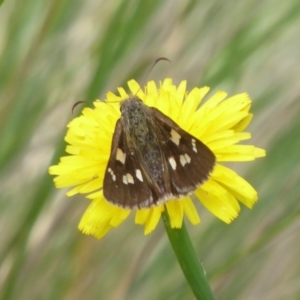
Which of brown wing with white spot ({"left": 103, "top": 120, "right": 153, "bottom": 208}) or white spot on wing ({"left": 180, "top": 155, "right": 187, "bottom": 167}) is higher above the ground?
brown wing with white spot ({"left": 103, "top": 120, "right": 153, "bottom": 208})

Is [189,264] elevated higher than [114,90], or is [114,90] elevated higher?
[114,90]

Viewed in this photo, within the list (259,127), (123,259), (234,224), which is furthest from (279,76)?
(123,259)

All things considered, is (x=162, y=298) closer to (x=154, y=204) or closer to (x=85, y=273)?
(x=85, y=273)

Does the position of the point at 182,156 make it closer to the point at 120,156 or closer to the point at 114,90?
the point at 120,156

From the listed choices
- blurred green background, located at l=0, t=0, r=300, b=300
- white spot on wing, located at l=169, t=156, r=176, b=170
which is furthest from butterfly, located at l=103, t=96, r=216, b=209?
blurred green background, located at l=0, t=0, r=300, b=300

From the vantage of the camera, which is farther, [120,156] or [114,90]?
[114,90]

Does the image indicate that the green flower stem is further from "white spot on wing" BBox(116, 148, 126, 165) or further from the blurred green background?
the blurred green background

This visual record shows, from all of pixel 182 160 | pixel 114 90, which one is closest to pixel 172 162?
pixel 182 160
